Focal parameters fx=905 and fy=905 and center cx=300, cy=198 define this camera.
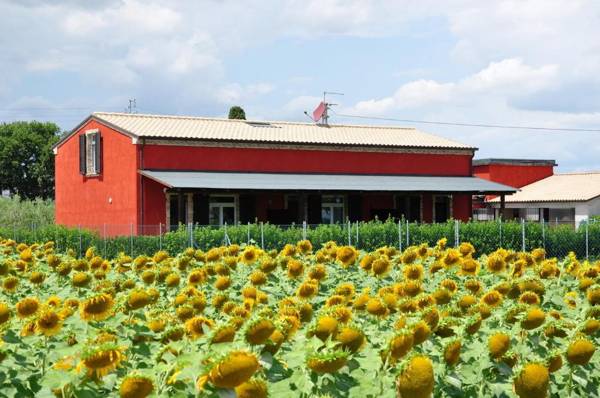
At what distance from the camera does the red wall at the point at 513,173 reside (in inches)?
1977

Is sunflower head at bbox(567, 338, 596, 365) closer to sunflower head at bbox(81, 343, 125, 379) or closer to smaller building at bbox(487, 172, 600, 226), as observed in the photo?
sunflower head at bbox(81, 343, 125, 379)

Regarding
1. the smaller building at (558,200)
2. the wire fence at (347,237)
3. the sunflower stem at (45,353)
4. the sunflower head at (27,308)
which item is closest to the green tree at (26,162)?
the smaller building at (558,200)

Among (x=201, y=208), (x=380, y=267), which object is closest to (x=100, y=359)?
(x=380, y=267)

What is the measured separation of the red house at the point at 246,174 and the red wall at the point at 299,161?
42 mm

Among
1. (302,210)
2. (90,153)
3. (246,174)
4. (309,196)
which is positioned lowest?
(302,210)

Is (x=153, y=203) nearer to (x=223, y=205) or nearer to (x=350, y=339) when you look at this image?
(x=223, y=205)

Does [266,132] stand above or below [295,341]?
above

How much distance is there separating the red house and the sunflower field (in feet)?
83.6

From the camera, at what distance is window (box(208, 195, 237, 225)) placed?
33969mm

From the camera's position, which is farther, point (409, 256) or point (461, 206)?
point (461, 206)

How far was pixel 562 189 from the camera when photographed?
49.1 m

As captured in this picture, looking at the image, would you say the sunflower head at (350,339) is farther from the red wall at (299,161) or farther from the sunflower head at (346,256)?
the red wall at (299,161)

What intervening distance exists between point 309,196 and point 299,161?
6.15 ft

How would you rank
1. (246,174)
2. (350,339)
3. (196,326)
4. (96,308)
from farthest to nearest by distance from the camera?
(246,174), (96,308), (196,326), (350,339)
